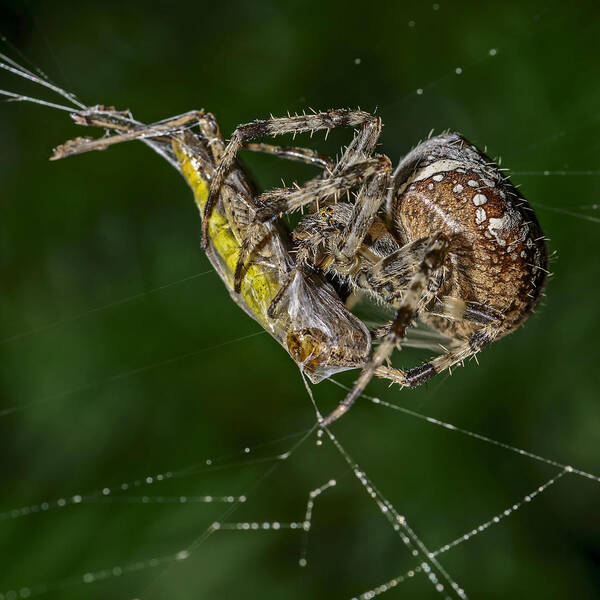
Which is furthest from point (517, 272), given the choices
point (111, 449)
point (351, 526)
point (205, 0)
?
point (205, 0)

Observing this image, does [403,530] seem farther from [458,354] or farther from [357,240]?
[357,240]

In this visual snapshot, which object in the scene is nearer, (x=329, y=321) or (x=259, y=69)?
(x=329, y=321)

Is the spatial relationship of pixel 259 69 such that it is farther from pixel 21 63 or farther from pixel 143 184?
pixel 21 63

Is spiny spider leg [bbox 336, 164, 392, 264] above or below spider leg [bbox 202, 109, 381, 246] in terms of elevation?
below

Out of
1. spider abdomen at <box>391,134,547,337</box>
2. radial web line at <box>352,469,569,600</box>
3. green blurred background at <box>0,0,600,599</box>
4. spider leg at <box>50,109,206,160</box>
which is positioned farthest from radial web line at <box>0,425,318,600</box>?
spider leg at <box>50,109,206,160</box>

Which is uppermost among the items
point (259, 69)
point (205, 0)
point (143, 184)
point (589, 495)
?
point (205, 0)

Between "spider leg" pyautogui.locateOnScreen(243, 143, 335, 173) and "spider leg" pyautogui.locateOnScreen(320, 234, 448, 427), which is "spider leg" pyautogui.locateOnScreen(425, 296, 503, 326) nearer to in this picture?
"spider leg" pyautogui.locateOnScreen(320, 234, 448, 427)
